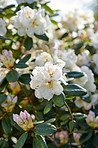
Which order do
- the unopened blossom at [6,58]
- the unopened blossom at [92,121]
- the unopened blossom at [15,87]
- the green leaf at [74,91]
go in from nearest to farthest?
the green leaf at [74,91] < the unopened blossom at [6,58] < the unopened blossom at [92,121] < the unopened blossom at [15,87]

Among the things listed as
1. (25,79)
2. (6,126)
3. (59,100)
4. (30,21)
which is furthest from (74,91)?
(30,21)

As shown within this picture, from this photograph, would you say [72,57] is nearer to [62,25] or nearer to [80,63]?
[80,63]

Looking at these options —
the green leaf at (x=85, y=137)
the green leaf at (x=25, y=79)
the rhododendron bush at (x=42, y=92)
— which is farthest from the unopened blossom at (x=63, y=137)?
the green leaf at (x=25, y=79)

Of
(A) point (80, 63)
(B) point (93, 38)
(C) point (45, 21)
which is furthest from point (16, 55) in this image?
(B) point (93, 38)

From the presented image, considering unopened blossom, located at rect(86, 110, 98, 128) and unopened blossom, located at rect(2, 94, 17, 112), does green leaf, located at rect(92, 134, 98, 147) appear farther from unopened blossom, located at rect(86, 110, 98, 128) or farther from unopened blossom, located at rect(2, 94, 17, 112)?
unopened blossom, located at rect(2, 94, 17, 112)

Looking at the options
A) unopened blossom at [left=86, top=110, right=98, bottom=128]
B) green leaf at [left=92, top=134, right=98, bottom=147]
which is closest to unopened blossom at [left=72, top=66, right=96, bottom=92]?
unopened blossom at [left=86, top=110, right=98, bottom=128]

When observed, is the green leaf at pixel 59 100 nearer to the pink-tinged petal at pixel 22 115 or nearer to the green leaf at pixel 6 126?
the pink-tinged petal at pixel 22 115

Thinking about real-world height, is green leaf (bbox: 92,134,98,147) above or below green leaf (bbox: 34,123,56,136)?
below
